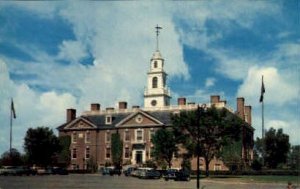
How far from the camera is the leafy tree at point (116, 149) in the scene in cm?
8169

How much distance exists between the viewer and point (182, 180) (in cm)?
5203

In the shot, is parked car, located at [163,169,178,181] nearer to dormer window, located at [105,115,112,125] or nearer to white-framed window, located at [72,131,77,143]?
dormer window, located at [105,115,112,125]

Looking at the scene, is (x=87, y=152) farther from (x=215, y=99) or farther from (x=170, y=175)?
(x=170, y=175)

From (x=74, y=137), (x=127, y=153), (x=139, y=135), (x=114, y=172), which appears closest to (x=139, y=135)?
(x=139, y=135)

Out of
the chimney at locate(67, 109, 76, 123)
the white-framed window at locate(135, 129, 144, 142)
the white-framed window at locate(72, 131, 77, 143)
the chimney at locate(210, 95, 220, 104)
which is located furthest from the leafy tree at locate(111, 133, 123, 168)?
the chimney at locate(210, 95, 220, 104)

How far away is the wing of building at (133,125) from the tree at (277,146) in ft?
25.3

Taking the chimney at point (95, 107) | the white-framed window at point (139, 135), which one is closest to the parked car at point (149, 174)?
the white-framed window at point (139, 135)

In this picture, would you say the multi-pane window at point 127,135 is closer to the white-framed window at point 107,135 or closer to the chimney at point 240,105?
the white-framed window at point 107,135

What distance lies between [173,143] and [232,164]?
28.0ft

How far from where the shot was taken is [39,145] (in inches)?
2950

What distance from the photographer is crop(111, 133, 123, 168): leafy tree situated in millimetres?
81688

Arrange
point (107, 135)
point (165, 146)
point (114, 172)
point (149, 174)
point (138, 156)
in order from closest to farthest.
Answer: point (149, 174) → point (114, 172) → point (165, 146) → point (138, 156) → point (107, 135)

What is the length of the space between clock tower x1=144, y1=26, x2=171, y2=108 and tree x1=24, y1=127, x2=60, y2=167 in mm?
20018

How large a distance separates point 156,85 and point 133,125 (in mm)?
11268
